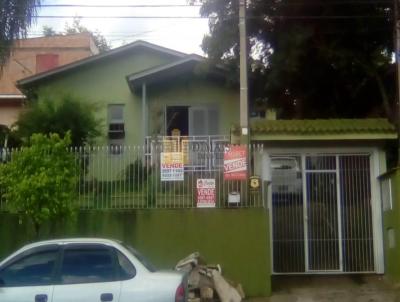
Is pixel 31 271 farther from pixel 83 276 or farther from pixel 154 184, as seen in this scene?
pixel 154 184

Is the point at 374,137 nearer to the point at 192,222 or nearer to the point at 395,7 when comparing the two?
the point at 395,7

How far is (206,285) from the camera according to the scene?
1231 cm

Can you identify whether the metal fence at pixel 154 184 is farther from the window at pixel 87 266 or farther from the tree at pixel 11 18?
the window at pixel 87 266

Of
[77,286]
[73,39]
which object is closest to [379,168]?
[77,286]

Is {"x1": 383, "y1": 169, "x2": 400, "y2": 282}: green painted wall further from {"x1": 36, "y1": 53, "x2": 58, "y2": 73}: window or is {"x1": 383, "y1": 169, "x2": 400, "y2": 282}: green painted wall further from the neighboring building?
{"x1": 36, "y1": 53, "x2": 58, "y2": 73}: window

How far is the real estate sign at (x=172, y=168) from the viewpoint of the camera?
13.6 meters

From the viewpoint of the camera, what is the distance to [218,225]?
1338 centimetres

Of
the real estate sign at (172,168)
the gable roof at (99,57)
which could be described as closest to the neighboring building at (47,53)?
the gable roof at (99,57)

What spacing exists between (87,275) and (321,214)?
23.0 ft

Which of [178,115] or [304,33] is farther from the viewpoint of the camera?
[178,115]

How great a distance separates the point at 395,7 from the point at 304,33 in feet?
7.24

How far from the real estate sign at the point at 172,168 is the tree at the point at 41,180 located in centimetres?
189

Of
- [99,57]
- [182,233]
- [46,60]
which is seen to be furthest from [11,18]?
[46,60]

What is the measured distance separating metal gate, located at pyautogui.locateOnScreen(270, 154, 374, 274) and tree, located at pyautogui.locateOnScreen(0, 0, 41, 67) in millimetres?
6181
